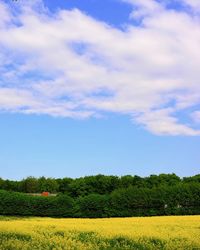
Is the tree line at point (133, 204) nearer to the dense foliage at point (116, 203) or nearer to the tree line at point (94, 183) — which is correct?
the dense foliage at point (116, 203)

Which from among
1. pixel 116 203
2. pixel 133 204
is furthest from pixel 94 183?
pixel 116 203

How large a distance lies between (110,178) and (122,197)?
4004cm

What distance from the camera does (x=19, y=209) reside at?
7250cm

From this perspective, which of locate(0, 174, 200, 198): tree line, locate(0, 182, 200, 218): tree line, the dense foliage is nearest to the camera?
locate(0, 182, 200, 218): tree line

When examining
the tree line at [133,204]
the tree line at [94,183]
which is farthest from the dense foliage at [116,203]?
the tree line at [94,183]

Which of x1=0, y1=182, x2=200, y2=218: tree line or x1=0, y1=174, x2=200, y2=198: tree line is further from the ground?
x1=0, y1=174, x2=200, y2=198: tree line

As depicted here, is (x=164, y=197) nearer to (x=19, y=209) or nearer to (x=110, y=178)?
(x=19, y=209)

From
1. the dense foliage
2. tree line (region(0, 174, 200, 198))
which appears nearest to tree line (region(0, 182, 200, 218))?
the dense foliage

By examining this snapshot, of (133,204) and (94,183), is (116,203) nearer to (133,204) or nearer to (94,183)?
(133,204)

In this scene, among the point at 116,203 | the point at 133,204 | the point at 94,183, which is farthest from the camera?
the point at 94,183

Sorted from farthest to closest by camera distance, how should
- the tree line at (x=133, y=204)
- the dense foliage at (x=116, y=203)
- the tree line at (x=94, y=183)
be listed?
the tree line at (x=94, y=183) → the dense foliage at (x=116, y=203) → the tree line at (x=133, y=204)

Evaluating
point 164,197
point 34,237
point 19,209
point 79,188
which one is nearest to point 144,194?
point 164,197

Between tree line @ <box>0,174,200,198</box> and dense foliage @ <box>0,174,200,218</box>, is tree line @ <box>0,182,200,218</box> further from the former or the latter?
tree line @ <box>0,174,200,198</box>

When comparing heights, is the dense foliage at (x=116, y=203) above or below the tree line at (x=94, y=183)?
below
